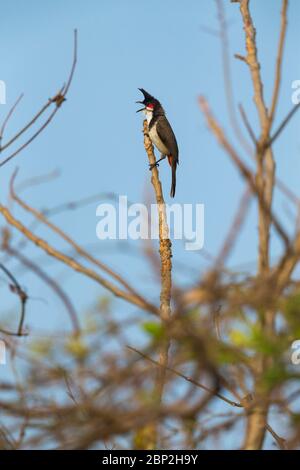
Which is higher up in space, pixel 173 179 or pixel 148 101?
pixel 148 101

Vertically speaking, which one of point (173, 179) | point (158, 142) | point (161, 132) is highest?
point (161, 132)

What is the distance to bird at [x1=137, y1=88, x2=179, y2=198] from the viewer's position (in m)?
10.6

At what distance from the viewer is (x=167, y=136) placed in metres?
10.7

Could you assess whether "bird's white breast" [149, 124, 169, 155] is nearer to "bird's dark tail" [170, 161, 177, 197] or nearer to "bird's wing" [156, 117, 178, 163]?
"bird's wing" [156, 117, 178, 163]

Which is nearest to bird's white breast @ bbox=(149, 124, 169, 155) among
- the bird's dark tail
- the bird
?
the bird

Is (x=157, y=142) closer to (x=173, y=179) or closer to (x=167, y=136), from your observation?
(x=167, y=136)

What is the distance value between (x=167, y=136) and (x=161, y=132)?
0.12 m

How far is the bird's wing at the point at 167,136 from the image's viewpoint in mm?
10632

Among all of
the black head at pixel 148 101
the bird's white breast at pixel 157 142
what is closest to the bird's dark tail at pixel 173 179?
the bird's white breast at pixel 157 142

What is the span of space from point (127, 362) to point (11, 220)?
0.86 m

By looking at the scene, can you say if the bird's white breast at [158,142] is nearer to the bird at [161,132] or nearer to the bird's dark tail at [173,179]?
the bird at [161,132]

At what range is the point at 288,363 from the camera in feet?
4.57

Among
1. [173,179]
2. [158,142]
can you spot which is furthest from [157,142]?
[173,179]
